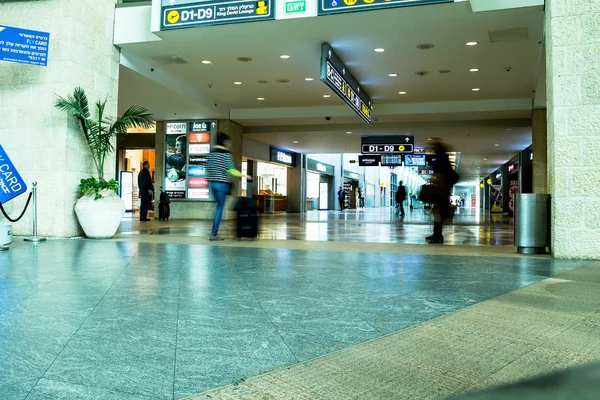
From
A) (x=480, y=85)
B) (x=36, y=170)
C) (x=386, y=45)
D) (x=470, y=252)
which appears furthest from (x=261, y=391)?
(x=480, y=85)

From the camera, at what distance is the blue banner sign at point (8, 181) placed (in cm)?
820

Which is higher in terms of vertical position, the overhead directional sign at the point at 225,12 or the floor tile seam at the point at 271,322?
the overhead directional sign at the point at 225,12

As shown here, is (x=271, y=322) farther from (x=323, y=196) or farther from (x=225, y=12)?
(x=323, y=196)

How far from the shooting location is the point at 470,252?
727 cm

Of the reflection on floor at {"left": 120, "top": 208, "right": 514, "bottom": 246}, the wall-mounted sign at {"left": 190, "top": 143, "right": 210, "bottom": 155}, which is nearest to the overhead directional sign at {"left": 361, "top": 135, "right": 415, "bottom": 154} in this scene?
the reflection on floor at {"left": 120, "top": 208, "right": 514, "bottom": 246}

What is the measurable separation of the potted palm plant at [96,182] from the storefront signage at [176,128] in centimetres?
849

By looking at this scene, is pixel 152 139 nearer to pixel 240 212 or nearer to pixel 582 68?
pixel 240 212

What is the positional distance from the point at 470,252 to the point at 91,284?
5.21 metres

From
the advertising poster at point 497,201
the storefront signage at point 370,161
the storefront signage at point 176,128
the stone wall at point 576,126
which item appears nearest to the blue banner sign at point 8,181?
the stone wall at point 576,126

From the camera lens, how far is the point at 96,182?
29.5 feet

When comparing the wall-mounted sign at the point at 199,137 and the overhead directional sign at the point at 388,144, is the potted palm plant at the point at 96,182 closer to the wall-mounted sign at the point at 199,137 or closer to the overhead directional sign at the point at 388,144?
the wall-mounted sign at the point at 199,137

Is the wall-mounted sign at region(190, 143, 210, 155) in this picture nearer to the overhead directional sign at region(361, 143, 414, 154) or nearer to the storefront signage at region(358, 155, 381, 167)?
the overhead directional sign at region(361, 143, 414, 154)

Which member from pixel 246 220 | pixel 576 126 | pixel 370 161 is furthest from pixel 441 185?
pixel 370 161

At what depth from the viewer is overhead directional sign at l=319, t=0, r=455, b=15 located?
7918mm
